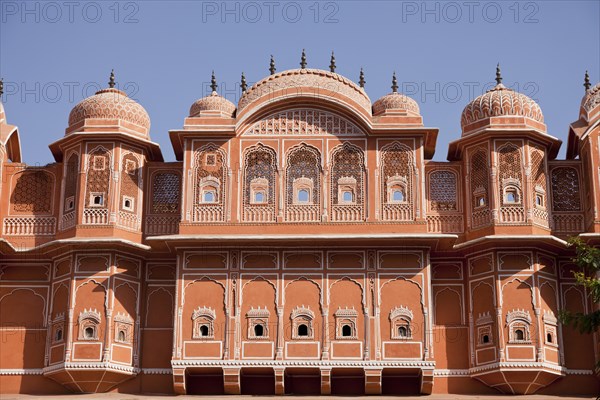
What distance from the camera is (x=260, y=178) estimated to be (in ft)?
70.9

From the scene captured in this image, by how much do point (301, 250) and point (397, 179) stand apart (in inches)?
95.3

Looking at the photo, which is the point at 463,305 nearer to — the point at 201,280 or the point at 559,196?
the point at 559,196

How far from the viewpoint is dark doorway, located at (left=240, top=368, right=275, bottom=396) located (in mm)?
20531

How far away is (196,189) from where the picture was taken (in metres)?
21.5

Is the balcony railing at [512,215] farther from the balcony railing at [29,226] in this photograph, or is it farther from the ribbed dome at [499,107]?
the balcony railing at [29,226]

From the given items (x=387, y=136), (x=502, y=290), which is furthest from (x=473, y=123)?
(x=502, y=290)

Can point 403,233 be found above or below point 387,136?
below

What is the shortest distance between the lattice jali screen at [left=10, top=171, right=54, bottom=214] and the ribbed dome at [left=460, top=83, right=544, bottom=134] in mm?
8757

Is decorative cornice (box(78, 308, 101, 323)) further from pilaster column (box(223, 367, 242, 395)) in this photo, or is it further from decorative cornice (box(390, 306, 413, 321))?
decorative cornice (box(390, 306, 413, 321))

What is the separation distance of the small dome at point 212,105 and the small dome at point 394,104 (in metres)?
3.08

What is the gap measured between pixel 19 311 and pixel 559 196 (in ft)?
36.6

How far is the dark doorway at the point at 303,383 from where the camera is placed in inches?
806

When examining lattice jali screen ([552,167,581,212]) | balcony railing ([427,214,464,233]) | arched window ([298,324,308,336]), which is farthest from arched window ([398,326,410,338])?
lattice jali screen ([552,167,581,212])

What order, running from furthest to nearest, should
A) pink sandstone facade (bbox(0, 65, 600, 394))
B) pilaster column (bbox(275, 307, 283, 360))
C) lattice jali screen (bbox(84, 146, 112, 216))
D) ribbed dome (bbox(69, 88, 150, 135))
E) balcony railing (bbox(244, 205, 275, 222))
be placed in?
1. ribbed dome (bbox(69, 88, 150, 135))
2. lattice jali screen (bbox(84, 146, 112, 216))
3. balcony railing (bbox(244, 205, 275, 222))
4. pink sandstone facade (bbox(0, 65, 600, 394))
5. pilaster column (bbox(275, 307, 283, 360))
